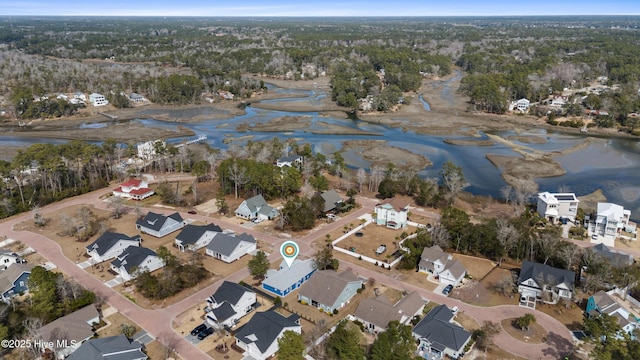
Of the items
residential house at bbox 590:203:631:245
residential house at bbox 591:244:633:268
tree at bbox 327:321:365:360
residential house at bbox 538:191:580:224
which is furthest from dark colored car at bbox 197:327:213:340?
residential house at bbox 590:203:631:245

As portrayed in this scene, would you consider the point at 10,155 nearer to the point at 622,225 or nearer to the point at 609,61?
the point at 622,225

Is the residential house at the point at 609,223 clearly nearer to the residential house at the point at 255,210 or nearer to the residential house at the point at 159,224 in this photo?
the residential house at the point at 255,210

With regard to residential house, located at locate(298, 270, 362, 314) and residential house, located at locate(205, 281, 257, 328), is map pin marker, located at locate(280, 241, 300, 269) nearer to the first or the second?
residential house, located at locate(298, 270, 362, 314)

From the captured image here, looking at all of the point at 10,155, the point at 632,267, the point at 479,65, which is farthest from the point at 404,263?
the point at 479,65

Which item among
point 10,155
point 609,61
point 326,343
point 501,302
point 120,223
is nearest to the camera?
point 326,343

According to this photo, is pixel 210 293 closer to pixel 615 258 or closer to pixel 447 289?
A: pixel 447 289

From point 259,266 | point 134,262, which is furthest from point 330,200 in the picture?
point 134,262
